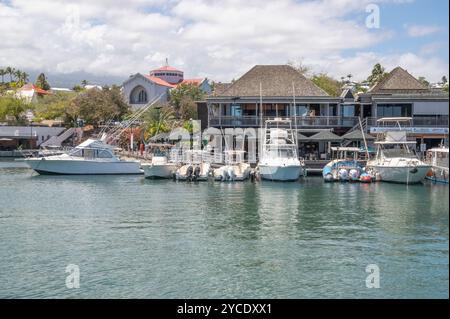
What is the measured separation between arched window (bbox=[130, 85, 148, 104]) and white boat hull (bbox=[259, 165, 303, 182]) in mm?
57287

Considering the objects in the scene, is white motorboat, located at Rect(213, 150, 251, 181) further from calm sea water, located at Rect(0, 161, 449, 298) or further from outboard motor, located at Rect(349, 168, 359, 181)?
outboard motor, located at Rect(349, 168, 359, 181)

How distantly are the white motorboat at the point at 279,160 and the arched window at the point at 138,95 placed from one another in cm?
5271

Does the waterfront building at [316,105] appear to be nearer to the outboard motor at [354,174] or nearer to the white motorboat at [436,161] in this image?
the outboard motor at [354,174]

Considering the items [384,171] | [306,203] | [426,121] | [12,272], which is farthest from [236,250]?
[426,121]

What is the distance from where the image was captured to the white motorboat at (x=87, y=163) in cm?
5303

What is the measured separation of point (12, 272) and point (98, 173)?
37258 mm

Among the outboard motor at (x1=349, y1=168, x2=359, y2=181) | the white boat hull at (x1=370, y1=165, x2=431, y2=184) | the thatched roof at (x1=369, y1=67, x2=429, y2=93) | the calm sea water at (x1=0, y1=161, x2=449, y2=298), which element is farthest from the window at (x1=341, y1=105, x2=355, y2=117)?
the calm sea water at (x1=0, y1=161, x2=449, y2=298)

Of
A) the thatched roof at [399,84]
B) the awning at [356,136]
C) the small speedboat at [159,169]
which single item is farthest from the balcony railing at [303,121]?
the small speedboat at [159,169]

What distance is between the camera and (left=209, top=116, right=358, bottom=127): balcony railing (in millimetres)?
56344

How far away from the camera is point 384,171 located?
142ft

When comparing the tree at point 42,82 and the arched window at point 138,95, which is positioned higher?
the tree at point 42,82

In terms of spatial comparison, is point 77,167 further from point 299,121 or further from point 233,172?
point 299,121

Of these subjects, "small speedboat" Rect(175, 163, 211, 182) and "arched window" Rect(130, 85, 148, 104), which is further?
"arched window" Rect(130, 85, 148, 104)

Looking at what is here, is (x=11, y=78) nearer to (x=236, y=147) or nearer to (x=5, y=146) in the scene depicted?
(x=5, y=146)
